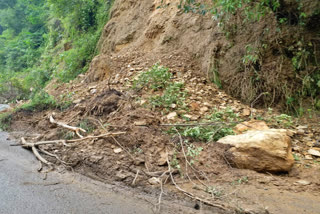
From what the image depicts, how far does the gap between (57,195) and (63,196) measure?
6cm

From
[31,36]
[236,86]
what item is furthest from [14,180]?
[31,36]

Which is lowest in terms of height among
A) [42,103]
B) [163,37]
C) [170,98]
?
[42,103]

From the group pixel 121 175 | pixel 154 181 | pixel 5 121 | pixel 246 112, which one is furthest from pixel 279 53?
pixel 5 121

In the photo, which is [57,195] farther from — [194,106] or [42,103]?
[42,103]

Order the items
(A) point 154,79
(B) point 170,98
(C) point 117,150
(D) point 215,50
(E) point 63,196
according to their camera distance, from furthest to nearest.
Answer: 1. (D) point 215,50
2. (A) point 154,79
3. (B) point 170,98
4. (C) point 117,150
5. (E) point 63,196

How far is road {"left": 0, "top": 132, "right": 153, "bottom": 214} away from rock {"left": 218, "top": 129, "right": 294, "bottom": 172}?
3.91 ft

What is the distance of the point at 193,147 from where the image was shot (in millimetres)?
2873

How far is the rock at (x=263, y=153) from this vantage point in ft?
8.27

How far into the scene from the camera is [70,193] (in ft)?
7.14

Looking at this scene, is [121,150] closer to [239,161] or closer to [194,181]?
[194,181]

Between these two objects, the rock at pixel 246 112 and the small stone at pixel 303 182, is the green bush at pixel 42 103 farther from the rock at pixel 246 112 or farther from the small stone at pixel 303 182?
the small stone at pixel 303 182

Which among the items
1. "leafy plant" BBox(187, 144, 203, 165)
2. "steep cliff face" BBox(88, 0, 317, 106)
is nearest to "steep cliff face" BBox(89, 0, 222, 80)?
"steep cliff face" BBox(88, 0, 317, 106)

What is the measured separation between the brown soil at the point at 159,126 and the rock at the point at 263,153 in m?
0.10

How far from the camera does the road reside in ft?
6.34
